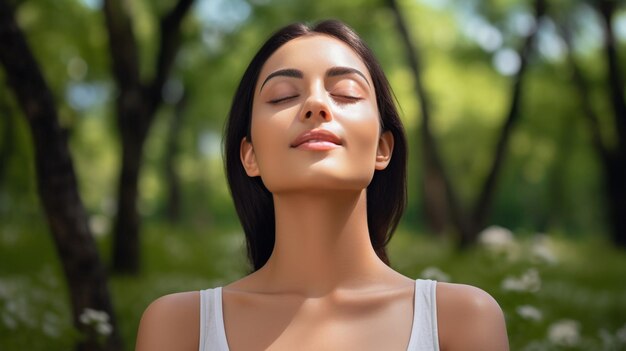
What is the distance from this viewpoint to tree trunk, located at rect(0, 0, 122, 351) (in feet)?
18.5

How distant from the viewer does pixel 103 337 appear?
5879mm

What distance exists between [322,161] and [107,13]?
29.0ft

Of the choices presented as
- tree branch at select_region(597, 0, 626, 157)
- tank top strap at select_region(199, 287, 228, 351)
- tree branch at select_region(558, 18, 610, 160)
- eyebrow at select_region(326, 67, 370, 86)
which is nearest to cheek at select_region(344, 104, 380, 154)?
eyebrow at select_region(326, 67, 370, 86)

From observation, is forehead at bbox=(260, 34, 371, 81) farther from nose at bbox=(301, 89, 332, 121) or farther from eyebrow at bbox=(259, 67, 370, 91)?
nose at bbox=(301, 89, 332, 121)

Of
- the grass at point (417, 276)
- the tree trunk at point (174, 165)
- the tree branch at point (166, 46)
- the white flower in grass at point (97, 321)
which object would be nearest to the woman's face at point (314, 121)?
the grass at point (417, 276)

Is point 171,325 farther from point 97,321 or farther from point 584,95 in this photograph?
point 584,95

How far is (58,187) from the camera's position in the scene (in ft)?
19.0

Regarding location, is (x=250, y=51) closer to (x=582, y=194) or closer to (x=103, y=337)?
(x=103, y=337)

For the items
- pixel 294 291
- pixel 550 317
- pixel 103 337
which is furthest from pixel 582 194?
pixel 294 291

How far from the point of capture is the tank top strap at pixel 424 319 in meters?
2.80

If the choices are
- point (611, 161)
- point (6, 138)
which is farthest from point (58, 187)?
point (611, 161)

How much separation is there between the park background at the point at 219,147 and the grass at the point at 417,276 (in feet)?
0.11

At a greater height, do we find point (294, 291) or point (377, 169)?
point (377, 169)

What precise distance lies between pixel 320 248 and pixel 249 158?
0.40 m
